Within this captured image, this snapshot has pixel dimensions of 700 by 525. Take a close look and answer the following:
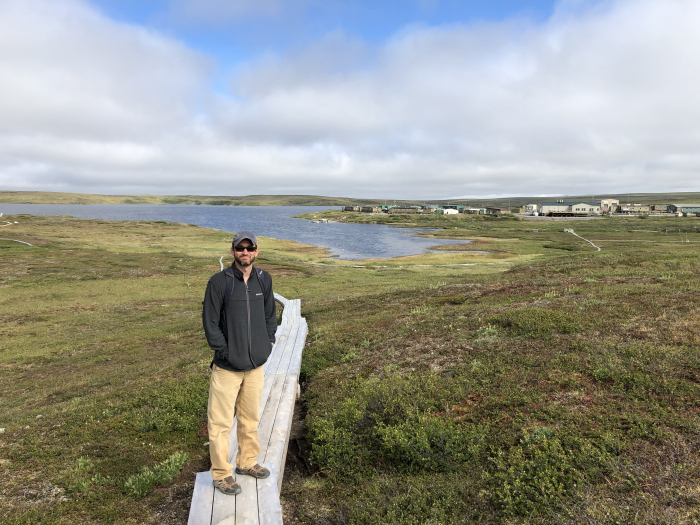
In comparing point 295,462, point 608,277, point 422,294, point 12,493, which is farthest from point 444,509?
point 608,277

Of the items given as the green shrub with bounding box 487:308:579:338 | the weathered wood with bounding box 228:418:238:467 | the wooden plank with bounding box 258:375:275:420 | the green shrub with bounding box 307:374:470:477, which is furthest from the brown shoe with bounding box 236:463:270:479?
the green shrub with bounding box 487:308:579:338

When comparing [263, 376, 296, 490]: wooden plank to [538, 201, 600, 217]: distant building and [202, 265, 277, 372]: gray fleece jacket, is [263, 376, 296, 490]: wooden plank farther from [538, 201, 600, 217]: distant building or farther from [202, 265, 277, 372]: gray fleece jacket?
[538, 201, 600, 217]: distant building

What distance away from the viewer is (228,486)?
550cm

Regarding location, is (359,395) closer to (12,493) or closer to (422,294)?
(12,493)

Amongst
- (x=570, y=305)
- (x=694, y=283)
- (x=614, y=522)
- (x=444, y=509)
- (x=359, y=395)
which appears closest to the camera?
(x=614, y=522)

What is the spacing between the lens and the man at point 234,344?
18.1 ft

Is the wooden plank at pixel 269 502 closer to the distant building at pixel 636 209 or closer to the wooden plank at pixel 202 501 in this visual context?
the wooden plank at pixel 202 501

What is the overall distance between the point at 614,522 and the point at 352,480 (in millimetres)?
3637

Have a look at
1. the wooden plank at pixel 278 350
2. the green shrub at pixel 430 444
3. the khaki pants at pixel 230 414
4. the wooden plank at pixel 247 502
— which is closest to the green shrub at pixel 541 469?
the green shrub at pixel 430 444

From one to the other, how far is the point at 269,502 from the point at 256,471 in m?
0.57

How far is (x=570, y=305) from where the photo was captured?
39.9 feet

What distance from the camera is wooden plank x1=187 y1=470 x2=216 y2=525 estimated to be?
5094 millimetres

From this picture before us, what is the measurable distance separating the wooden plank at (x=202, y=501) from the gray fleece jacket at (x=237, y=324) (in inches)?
68.8

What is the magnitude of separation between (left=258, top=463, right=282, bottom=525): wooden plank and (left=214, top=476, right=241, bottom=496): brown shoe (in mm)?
337
